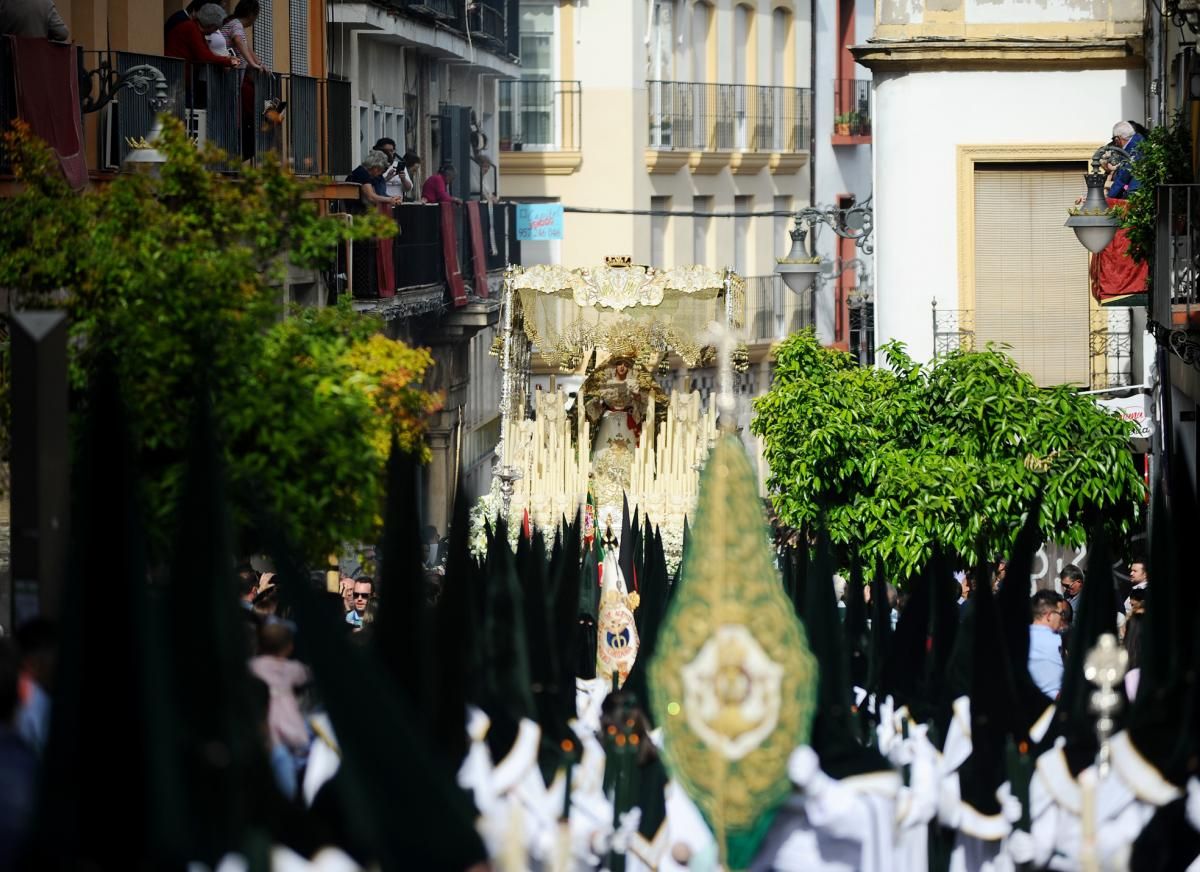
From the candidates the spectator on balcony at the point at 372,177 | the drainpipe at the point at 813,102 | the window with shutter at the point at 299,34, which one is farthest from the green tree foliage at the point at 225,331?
the drainpipe at the point at 813,102

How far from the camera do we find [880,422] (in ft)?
59.9

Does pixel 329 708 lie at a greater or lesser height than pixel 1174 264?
lesser

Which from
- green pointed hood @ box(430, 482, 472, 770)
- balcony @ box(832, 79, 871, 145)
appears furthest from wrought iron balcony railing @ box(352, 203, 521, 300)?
green pointed hood @ box(430, 482, 472, 770)

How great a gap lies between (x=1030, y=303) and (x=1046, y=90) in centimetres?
175

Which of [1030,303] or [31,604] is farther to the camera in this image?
[1030,303]

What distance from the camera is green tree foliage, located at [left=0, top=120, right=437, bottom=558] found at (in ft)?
35.2

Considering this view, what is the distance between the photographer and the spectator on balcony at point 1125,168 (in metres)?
20.0

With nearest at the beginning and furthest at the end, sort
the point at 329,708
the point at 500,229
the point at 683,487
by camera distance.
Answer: the point at 329,708 < the point at 683,487 < the point at 500,229

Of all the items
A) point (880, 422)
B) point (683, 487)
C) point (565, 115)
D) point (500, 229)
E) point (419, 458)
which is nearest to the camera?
point (419, 458)

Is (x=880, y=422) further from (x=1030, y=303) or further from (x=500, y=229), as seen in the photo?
(x=500, y=229)

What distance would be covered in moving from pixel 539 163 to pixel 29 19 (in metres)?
22.9

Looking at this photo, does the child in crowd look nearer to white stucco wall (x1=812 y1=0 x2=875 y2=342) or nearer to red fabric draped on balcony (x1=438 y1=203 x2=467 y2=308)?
red fabric draped on balcony (x1=438 y1=203 x2=467 y2=308)

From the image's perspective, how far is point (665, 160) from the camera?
38.2 metres

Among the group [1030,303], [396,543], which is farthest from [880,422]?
[396,543]
